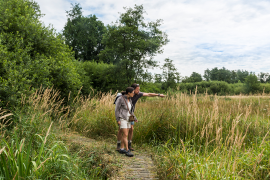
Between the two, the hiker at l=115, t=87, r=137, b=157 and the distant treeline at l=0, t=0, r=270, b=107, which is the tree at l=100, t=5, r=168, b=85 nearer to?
the distant treeline at l=0, t=0, r=270, b=107

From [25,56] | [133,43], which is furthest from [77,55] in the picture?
[25,56]

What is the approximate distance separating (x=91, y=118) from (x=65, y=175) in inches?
162

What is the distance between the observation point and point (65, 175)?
2564 mm

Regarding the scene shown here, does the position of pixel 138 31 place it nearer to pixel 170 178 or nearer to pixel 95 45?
pixel 95 45

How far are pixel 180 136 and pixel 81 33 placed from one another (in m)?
31.0

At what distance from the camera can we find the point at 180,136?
468cm

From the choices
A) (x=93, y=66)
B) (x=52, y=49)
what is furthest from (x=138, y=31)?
(x=52, y=49)

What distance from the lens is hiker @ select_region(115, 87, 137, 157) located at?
446cm

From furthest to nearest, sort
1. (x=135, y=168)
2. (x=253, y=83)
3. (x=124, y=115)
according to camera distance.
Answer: (x=253, y=83) → (x=124, y=115) → (x=135, y=168)

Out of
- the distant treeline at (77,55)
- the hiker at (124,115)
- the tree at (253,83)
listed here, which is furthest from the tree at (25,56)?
the tree at (253,83)

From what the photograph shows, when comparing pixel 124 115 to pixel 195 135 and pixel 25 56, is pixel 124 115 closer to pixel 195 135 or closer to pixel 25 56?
pixel 195 135

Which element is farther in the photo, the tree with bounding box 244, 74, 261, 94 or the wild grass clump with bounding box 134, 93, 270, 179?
the tree with bounding box 244, 74, 261, 94

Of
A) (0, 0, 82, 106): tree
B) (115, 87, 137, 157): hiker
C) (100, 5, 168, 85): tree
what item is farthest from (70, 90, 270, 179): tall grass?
(100, 5, 168, 85): tree

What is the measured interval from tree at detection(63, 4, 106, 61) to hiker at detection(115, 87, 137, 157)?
1140 inches
